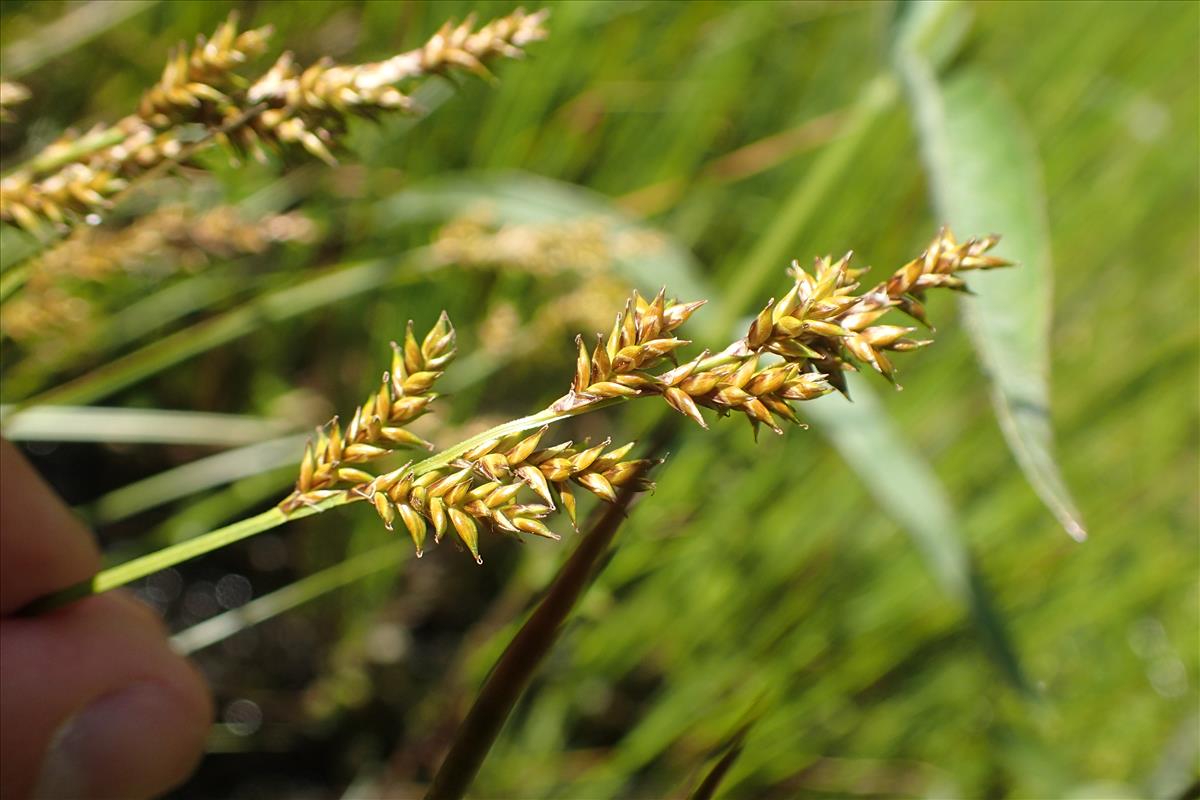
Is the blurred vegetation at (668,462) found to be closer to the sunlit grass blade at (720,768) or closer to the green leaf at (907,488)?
the green leaf at (907,488)

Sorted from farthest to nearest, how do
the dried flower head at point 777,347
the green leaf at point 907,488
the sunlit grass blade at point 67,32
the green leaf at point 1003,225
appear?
1. the sunlit grass blade at point 67,32
2. the green leaf at point 907,488
3. the green leaf at point 1003,225
4. the dried flower head at point 777,347

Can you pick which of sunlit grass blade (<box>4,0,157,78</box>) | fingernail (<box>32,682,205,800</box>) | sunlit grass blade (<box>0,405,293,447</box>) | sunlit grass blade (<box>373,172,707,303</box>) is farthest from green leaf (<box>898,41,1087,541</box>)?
sunlit grass blade (<box>4,0,157,78</box>)

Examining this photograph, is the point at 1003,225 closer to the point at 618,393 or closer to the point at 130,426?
the point at 618,393

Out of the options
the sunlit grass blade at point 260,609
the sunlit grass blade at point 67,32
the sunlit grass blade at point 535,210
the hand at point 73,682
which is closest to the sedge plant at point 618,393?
the hand at point 73,682

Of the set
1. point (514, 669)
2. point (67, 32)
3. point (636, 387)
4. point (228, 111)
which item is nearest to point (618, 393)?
point (636, 387)

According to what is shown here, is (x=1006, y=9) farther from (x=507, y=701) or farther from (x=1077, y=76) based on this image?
(x=507, y=701)

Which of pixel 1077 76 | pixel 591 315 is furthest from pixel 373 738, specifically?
pixel 1077 76

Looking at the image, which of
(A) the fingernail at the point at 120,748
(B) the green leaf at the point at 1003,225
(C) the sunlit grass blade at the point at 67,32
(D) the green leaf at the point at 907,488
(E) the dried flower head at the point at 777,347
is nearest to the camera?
(E) the dried flower head at the point at 777,347
